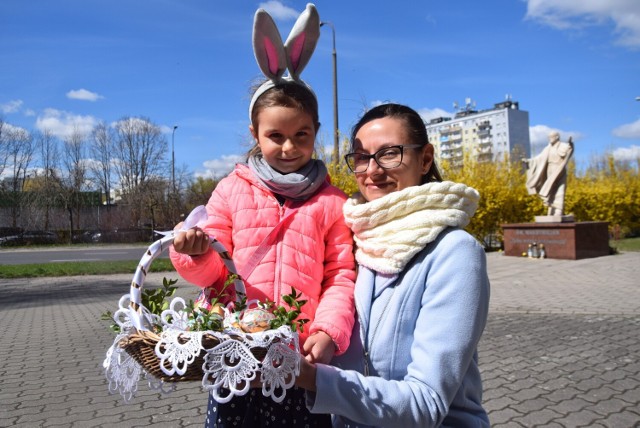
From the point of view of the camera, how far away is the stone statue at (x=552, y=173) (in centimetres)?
1734

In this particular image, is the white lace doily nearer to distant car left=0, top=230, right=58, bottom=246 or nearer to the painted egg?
the painted egg

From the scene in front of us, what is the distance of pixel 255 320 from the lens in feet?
4.57

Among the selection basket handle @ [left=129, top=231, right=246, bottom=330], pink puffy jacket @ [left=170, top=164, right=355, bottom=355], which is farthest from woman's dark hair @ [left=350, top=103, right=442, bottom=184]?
basket handle @ [left=129, top=231, right=246, bottom=330]

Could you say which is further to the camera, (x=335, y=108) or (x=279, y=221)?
(x=335, y=108)

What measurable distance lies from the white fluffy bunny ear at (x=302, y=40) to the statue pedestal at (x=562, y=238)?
16425mm

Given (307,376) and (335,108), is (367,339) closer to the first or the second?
(307,376)

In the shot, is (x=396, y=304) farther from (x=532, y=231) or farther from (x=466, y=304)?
(x=532, y=231)

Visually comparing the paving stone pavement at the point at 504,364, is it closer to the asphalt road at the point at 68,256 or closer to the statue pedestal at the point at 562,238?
the statue pedestal at the point at 562,238

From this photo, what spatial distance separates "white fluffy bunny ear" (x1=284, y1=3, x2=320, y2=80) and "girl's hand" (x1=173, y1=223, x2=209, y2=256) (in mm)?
746

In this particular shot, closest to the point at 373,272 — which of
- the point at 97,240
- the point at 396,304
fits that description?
the point at 396,304

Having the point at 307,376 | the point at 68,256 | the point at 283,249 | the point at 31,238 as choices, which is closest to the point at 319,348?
the point at 307,376

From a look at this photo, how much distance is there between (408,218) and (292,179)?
1.74ft

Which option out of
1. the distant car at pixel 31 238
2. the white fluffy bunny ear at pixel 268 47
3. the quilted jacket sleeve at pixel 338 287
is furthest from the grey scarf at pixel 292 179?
the distant car at pixel 31 238

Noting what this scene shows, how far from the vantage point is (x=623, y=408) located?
4.15m
